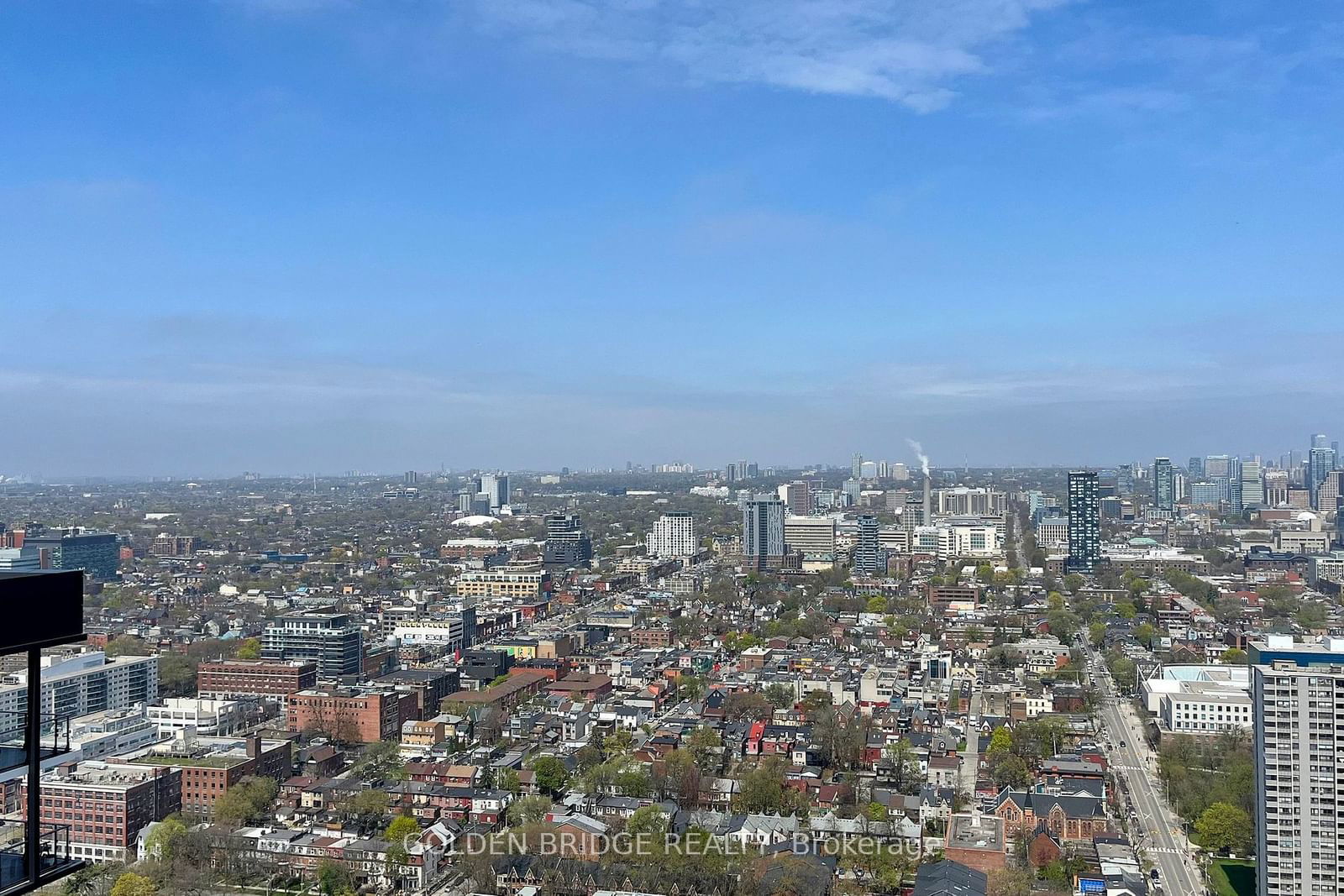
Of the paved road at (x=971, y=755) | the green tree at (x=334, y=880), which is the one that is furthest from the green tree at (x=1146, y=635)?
the green tree at (x=334, y=880)

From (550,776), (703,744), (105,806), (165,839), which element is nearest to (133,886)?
(165,839)

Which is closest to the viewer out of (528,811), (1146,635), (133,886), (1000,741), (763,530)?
(133,886)

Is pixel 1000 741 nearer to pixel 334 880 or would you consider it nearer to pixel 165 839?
pixel 334 880

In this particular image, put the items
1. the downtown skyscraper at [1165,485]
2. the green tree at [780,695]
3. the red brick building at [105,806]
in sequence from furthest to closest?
the downtown skyscraper at [1165,485], the green tree at [780,695], the red brick building at [105,806]

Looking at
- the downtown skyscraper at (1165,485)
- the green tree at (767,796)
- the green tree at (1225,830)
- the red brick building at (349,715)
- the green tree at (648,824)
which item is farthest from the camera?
the downtown skyscraper at (1165,485)

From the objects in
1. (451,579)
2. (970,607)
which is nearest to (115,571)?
(451,579)

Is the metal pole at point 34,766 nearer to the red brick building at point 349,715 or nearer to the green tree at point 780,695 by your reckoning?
the red brick building at point 349,715

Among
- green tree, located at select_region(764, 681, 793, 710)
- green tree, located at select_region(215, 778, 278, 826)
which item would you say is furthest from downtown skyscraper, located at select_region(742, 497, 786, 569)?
green tree, located at select_region(215, 778, 278, 826)

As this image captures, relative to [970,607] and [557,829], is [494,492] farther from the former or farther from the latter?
[557,829]
